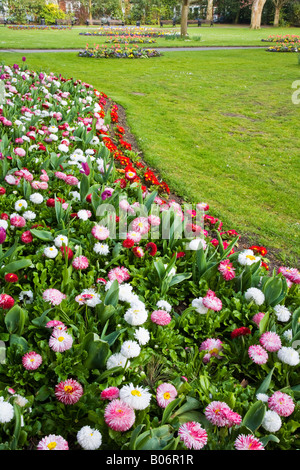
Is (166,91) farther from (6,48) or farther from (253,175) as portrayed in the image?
(6,48)

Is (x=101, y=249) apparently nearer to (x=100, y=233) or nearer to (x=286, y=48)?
(x=100, y=233)

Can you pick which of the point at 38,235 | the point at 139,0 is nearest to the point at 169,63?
the point at 38,235

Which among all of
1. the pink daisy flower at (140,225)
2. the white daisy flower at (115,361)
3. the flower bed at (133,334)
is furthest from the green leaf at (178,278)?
the white daisy flower at (115,361)

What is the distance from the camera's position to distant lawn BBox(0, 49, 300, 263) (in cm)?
423

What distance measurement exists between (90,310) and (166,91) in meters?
8.22

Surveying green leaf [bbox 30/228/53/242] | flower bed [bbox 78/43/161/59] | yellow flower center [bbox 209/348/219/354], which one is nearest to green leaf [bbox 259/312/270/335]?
yellow flower center [bbox 209/348/219/354]

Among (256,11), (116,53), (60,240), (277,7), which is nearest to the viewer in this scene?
(60,240)

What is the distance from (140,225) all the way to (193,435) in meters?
1.47

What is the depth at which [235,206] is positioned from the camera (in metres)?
4.23

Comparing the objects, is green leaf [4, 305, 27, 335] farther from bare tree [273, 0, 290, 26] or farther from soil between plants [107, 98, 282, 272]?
bare tree [273, 0, 290, 26]

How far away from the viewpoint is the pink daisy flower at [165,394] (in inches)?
60.2

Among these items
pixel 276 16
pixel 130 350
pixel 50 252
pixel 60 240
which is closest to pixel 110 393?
pixel 130 350

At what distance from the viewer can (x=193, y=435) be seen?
1.38 metres

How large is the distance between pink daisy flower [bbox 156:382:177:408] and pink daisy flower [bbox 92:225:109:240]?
108cm
